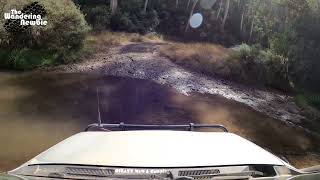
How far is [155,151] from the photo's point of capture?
12.2 feet

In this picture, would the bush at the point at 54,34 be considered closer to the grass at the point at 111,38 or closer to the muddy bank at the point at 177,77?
the muddy bank at the point at 177,77

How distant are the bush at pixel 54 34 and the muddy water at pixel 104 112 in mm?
3722

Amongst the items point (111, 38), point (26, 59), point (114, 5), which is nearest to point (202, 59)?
point (111, 38)

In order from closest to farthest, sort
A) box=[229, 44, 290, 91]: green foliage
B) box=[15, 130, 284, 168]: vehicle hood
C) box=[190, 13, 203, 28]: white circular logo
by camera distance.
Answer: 1. box=[15, 130, 284, 168]: vehicle hood
2. box=[229, 44, 290, 91]: green foliage
3. box=[190, 13, 203, 28]: white circular logo

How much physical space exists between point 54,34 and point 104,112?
37.2 ft

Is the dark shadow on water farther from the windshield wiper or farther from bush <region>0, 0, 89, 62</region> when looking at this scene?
the windshield wiper

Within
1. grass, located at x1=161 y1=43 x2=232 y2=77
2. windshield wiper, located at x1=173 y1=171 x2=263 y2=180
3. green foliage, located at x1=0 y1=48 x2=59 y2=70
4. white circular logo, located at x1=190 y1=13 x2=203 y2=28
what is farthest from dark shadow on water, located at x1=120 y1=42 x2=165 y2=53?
windshield wiper, located at x1=173 y1=171 x2=263 y2=180

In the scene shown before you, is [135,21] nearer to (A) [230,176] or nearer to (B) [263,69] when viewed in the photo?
(B) [263,69]

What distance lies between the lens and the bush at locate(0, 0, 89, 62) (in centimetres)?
2577

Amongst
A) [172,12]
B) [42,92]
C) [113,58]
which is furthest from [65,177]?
[172,12]

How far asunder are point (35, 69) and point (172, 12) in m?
26.2

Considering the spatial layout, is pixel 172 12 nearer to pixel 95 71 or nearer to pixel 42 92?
pixel 95 71

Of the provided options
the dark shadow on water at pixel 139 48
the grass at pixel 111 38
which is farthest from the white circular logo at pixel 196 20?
the dark shadow on water at pixel 139 48

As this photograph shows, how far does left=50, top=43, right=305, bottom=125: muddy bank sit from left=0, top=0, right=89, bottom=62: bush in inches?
64.1
